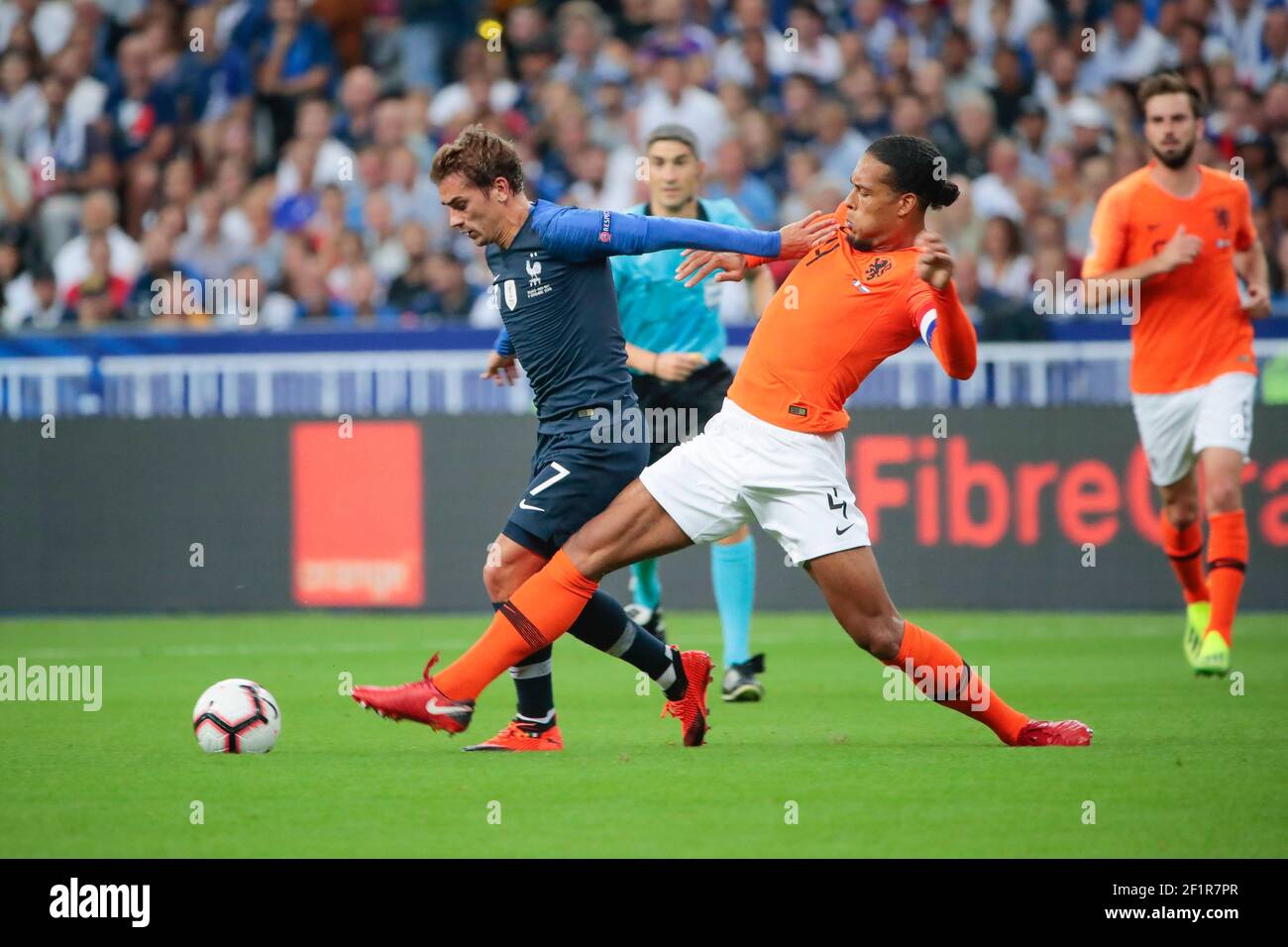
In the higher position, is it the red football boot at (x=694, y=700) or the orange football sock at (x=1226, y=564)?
the orange football sock at (x=1226, y=564)

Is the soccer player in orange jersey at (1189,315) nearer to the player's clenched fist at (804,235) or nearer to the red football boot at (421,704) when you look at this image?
the player's clenched fist at (804,235)

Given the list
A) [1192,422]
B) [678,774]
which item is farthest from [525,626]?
[1192,422]

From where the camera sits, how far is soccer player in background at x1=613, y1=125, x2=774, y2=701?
9078 mm

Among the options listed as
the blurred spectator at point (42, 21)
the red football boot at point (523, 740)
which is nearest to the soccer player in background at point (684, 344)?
the red football boot at point (523, 740)

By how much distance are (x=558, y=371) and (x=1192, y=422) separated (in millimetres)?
3850

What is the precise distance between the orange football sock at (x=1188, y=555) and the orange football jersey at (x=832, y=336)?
349 centimetres

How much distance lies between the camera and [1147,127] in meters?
9.62

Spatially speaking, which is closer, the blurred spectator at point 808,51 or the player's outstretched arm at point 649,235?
the player's outstretched arm at point 649,235

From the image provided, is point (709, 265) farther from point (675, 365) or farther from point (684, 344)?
point (684, 344)

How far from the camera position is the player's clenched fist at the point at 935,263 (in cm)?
601

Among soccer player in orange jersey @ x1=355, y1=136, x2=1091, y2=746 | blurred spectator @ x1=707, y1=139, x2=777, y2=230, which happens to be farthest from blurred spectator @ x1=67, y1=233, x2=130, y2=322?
soccer player in orange jersey @ x1=355, y1=136, x2=1091, y2=746

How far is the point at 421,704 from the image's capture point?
668 centimetres

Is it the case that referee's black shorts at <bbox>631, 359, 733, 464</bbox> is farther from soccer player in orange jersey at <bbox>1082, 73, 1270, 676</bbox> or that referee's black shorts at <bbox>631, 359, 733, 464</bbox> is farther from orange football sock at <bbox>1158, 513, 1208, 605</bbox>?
orange football sock at <bbox>1158, 513, 1208, 605</bbox>
